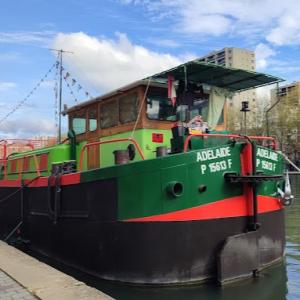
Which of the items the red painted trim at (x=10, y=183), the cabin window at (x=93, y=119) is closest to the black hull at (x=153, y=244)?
the cabin window at (x=93, y=119)

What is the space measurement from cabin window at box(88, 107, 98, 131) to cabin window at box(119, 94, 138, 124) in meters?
0.99

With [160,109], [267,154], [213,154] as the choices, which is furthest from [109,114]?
[267,154]

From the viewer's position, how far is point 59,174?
9.36 metres

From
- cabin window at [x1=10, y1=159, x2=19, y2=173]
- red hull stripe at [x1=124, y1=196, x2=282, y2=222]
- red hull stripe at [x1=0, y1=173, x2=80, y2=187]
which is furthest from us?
cabin window at [x1=10, y1=159, x2=19, y2=173]

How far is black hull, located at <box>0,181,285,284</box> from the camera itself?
748cm

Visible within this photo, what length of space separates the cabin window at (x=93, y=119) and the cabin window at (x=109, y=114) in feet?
0.86

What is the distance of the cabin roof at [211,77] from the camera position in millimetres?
8328

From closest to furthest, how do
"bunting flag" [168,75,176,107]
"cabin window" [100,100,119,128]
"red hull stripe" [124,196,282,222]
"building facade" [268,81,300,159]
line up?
"red hull stripe" [124,196,282,222]
"bunting flag" [168,75,176,107]
"cabin window" [100,100,119,128]
"building facade" [268,81,300,159]

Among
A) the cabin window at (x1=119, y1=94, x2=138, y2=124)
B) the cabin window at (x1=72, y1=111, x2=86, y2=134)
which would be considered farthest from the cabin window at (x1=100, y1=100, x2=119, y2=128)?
the cabin window at (x1=72, y1=111, x2=86, y2=134)

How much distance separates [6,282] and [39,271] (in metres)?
0.64

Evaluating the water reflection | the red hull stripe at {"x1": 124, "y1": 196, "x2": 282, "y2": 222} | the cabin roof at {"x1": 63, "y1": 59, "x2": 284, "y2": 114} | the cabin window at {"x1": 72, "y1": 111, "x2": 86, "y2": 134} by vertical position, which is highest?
the cabin roof at {"x1": 63, "y1": 59, "x2": 284, "y2": 114}

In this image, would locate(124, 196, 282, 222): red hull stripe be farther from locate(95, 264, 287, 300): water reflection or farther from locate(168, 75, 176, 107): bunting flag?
locate(168, 75, 176, 107): bunting flag

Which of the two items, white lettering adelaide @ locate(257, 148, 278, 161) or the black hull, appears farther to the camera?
white lettering adelaide @ locate(257, 148, 278, 161)

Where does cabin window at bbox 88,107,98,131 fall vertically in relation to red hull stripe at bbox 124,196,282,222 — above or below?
above
